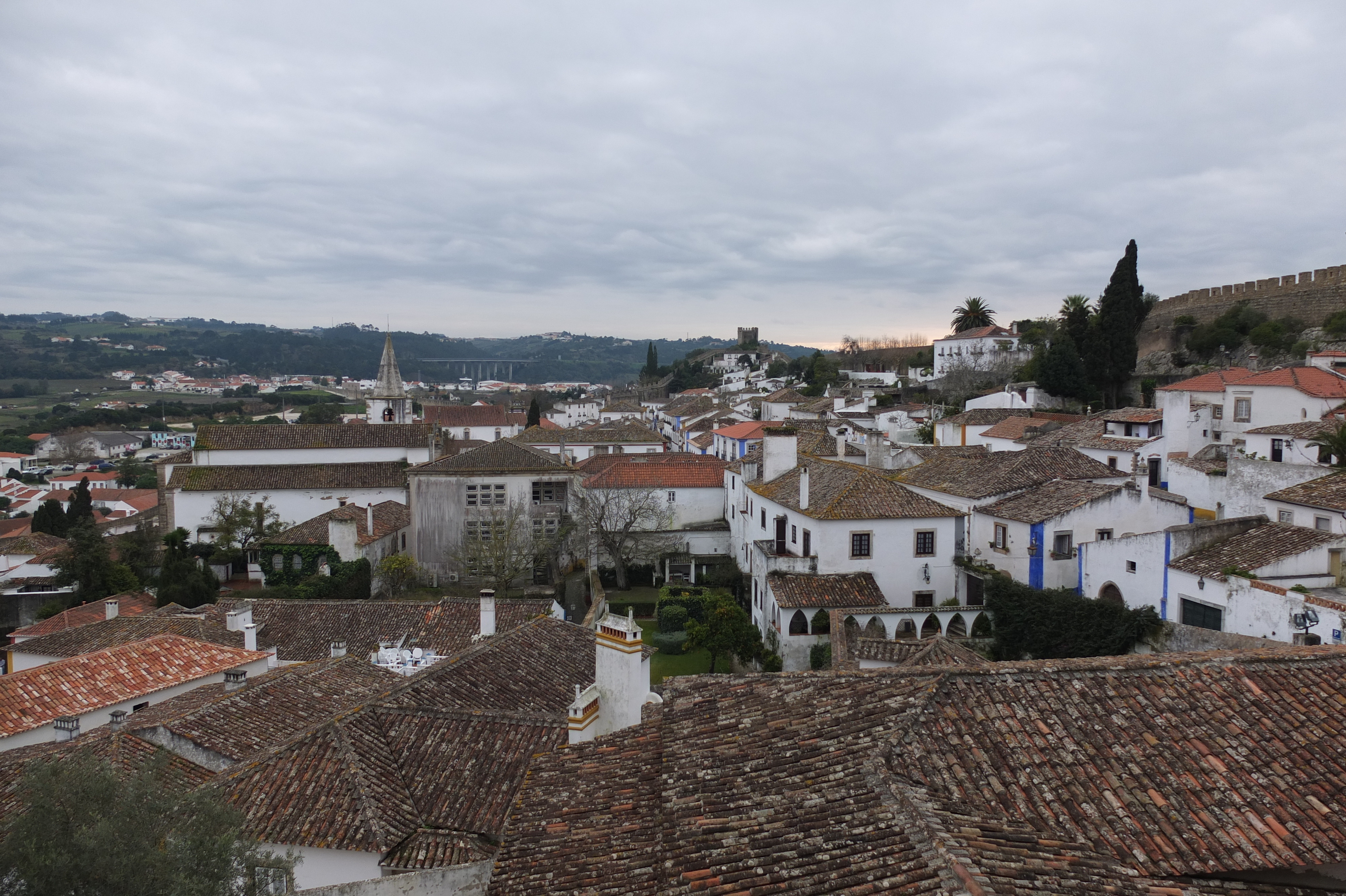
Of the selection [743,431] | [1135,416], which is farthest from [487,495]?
[1135,416]

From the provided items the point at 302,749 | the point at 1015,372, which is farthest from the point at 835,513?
the point at 1015,372

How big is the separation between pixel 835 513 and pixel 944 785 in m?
17.1

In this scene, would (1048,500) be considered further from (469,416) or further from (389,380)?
(469,416)

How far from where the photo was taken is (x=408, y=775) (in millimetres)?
11109

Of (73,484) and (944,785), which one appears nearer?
(944,785)

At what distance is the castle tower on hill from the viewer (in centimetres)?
5500

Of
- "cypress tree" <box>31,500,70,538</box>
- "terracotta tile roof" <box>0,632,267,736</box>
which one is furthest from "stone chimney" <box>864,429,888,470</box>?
"cypress tree" <box>31,500,70,538</box>

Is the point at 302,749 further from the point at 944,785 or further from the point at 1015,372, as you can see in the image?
the point at 1015,372

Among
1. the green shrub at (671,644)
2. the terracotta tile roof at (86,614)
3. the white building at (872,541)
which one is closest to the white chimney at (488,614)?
the green shrub at (671,644)

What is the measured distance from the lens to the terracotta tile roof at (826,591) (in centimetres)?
2153

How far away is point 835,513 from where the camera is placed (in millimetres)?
23078

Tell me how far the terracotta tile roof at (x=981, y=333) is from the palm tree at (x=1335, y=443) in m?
39.4

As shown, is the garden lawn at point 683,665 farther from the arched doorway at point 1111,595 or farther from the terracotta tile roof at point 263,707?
the arched doorway at point 1111,595

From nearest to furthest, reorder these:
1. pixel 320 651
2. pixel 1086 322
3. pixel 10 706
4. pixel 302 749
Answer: pixel 302 749, pixel 10 706, pixel 320 651, pixel 1086 322
